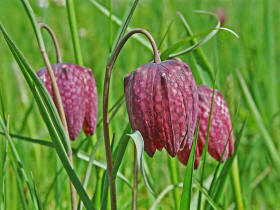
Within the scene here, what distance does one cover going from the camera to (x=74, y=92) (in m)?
1.05

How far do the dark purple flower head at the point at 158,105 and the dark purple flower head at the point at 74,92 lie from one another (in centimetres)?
23

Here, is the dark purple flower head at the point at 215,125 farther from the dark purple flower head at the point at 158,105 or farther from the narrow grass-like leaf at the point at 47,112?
the narrow grass-like leaf at the point at 47,112

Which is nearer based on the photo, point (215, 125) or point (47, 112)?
point (47, 112)

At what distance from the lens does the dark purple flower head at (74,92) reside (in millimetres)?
1045

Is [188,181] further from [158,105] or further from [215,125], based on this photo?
[215,125]

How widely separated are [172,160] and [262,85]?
4.70 feet

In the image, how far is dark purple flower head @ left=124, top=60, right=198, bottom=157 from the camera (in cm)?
83

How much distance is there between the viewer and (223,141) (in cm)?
103

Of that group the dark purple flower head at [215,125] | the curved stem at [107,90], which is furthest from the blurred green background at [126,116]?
the curved stem at [107,90]

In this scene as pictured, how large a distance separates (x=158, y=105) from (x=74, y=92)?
281 mm

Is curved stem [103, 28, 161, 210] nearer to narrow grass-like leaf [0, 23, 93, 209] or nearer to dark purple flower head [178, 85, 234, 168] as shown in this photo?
narrow grass-like leaf [0, 23, 93, 209]

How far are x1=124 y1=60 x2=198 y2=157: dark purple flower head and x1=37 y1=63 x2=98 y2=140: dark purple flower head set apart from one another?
233mm

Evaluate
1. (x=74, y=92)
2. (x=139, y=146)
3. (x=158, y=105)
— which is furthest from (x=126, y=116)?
(x=139, y=146)

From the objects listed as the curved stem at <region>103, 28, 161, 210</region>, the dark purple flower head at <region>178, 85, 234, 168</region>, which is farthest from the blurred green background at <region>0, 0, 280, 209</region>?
the curved stem at <region>103, 28, 161, 210</region>
